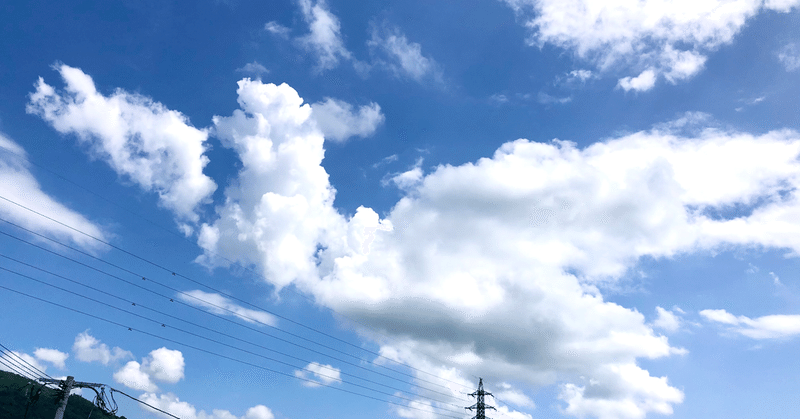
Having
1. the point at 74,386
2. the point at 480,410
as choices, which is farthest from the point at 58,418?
the point at 480,410

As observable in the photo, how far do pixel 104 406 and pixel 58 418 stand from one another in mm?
5251

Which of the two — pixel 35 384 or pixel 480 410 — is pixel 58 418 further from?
pixel 480 410

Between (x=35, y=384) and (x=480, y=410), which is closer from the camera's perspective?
(x=35, y=384)

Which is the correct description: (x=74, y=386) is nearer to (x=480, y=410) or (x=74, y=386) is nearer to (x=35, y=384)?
(x=35, y=384)

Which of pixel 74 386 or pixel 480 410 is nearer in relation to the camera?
pixel 74 386

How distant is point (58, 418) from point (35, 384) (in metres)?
6.18

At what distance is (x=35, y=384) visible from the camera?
53500 millimetres

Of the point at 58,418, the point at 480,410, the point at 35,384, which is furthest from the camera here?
the point at 480,410

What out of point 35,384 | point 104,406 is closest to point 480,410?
point 104,406

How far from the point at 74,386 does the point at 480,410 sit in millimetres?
58404

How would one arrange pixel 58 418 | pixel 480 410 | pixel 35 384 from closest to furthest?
pixel 58 418 → pixel 35 384 → pixel 480 410

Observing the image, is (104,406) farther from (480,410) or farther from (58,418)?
(480,410)

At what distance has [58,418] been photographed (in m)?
50.2

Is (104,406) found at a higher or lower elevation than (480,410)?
lower
